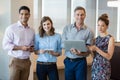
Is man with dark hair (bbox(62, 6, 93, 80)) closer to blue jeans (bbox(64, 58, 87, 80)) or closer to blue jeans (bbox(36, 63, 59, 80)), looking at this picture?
blue jeans (bbox(64, 58, 87, 80))

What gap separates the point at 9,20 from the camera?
403 centimetres

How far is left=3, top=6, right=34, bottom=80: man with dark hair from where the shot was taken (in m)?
3.19

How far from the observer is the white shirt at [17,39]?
3203 millimetres

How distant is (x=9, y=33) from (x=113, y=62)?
2.37 metres

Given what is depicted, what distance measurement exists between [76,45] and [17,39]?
2.54ft

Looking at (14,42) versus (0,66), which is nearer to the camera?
(14,42)

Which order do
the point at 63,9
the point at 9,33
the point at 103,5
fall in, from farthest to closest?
the point at 103,5
the point at 63,9
the point at 9,33

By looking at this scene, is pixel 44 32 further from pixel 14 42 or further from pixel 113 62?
pixel 113 62

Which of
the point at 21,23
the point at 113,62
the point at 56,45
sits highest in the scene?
the point at 21,23

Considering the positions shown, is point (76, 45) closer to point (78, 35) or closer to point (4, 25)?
point (78, 35)

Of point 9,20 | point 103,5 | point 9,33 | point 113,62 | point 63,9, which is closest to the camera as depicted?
point 9,33

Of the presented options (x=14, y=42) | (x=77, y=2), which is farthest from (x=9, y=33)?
(x=77, y=2)

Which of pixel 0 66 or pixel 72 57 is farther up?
pixel 72 57

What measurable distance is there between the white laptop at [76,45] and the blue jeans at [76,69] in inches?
7.8
